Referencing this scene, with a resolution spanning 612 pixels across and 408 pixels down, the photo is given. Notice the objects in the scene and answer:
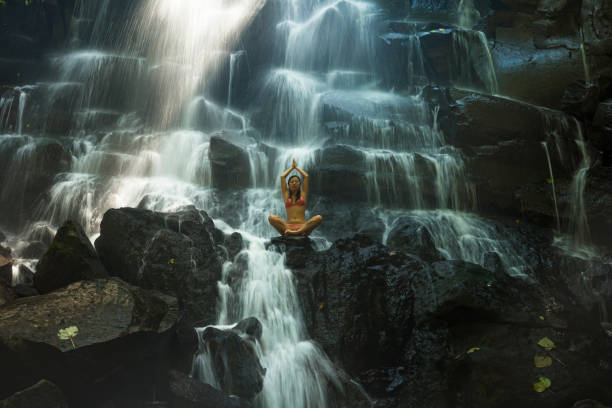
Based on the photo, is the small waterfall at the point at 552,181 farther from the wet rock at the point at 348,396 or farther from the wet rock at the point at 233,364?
the wet rock at the point at 233,364

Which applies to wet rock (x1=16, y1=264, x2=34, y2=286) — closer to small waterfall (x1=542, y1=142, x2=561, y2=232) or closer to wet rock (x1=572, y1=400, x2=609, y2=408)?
wet rock (x1=572, y1=400, x2=609, y2=408)

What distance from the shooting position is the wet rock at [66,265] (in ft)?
18.4

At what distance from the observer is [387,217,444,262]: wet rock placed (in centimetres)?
781

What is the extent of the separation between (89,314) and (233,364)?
1.85 m

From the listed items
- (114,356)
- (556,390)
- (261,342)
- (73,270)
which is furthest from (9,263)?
(556,390)

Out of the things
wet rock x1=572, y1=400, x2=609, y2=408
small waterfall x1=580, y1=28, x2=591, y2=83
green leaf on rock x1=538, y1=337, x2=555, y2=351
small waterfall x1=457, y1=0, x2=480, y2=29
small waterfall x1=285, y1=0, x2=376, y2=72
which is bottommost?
wet rock x1=572, y1=400, x2=609, y2=408

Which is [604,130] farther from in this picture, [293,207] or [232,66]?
[232,66]

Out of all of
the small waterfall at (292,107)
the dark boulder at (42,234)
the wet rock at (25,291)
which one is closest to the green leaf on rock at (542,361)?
the wet rock at (25,291)

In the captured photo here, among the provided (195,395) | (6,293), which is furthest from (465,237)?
(6,293)

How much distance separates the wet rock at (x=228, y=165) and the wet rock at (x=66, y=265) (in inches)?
201

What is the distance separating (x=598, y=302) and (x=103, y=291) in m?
8.09

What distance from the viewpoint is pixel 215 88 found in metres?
15.5

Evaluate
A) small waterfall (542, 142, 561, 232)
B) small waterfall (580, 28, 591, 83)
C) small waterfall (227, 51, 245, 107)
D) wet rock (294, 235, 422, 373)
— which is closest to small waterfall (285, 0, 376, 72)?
small waterfall (227, 51, 245, 107)

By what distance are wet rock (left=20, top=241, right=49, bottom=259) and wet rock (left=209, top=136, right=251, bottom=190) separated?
4126 millimetres
